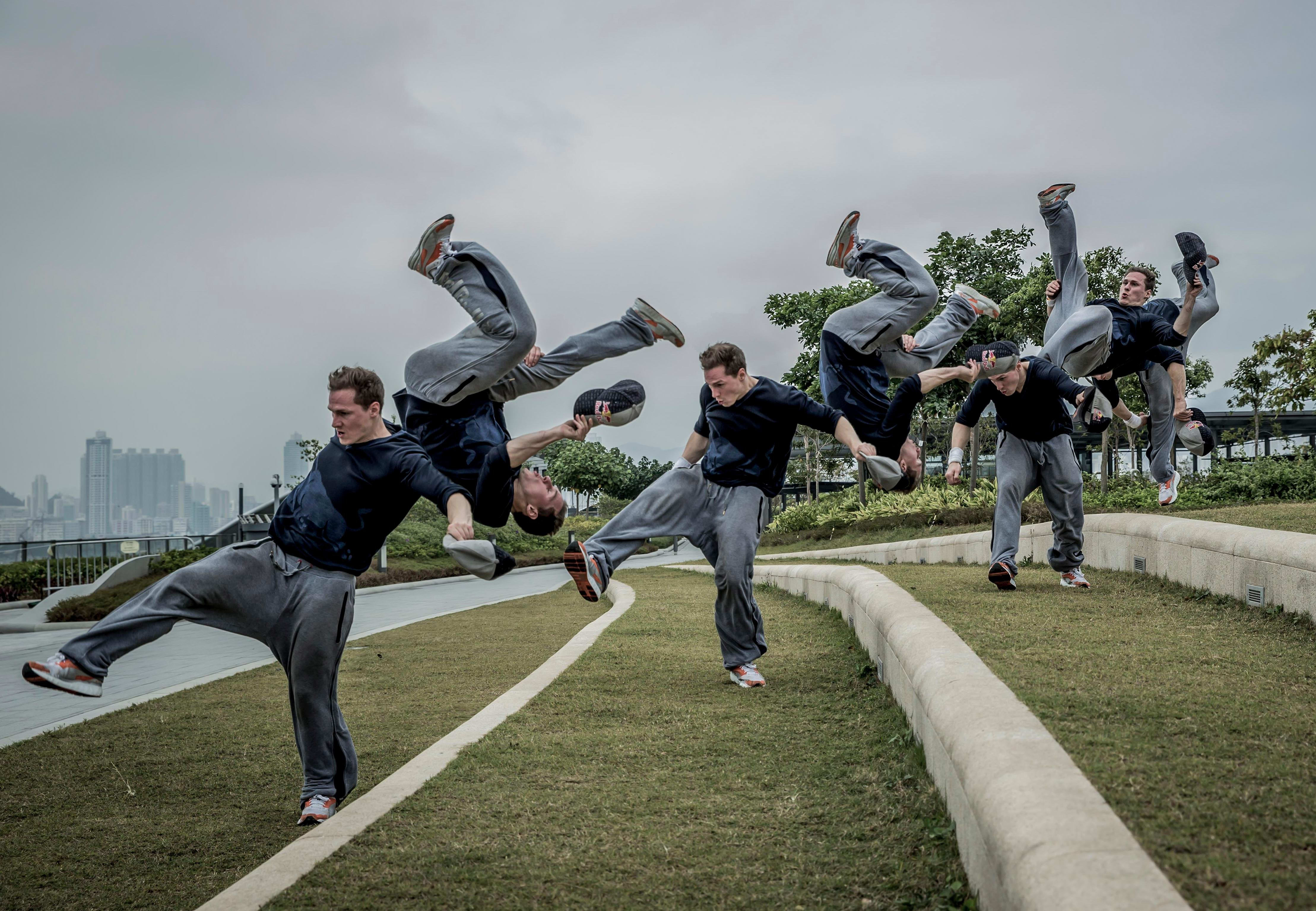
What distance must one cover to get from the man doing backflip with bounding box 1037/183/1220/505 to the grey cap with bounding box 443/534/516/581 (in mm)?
5147

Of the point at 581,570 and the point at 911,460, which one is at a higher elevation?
the point at 911,460

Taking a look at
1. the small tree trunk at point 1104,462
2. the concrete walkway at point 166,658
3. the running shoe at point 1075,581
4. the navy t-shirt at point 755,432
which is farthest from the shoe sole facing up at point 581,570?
the small tree trunk at point 1104,462

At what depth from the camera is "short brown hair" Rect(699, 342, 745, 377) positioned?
6.49 m

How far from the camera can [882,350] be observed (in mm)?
7090

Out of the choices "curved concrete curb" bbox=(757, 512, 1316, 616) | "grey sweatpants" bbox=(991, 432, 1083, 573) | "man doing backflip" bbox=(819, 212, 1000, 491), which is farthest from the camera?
"grey sweatpants" bbox=(991, 432, 1083, 573)

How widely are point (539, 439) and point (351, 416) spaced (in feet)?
3.08

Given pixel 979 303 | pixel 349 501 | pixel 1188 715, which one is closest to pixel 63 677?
pixel 349 501

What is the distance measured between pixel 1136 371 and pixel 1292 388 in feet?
49.3

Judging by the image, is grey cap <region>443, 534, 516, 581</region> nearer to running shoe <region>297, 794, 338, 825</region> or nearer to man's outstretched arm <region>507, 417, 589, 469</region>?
man's outstretched arm <region>507, 417, 589, 469</region>

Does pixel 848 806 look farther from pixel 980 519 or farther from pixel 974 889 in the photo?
pixel 980 519

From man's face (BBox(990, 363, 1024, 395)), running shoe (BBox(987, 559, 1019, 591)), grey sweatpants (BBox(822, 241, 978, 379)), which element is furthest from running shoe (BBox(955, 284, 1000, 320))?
running shoe (BBox(987, 559, 1019, 591))

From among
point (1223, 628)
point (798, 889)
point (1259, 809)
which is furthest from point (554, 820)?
point (1223, 628)

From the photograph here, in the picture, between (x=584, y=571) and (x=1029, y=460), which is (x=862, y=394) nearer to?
(x=584, y=571)

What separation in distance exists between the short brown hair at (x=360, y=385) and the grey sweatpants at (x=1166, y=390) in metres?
6.20
